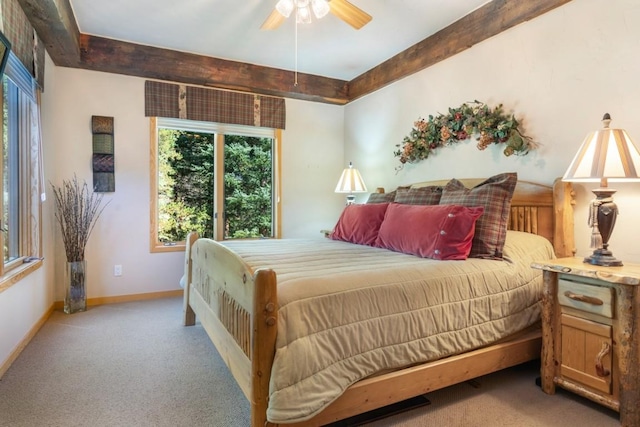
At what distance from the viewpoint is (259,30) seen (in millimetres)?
3236

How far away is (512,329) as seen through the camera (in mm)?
2053

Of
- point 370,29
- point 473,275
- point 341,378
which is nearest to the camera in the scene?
point 341,378

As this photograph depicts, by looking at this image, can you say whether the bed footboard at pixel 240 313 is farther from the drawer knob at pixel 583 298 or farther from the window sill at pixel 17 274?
the drawer knob at pixel 583 298

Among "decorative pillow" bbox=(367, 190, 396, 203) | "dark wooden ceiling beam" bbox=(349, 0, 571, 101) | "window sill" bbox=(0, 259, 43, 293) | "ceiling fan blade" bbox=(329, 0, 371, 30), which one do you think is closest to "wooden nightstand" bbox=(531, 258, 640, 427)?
"decorative pillow" bbox=(367, 190, 396, 203)

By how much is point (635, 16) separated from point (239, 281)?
8.81ft

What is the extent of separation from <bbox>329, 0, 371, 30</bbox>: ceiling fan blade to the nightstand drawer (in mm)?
2058

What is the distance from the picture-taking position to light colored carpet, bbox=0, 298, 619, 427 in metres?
1.75

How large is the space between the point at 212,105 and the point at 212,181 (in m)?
0.87

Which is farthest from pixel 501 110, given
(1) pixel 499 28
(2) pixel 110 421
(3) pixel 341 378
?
(2) pixel 110 421

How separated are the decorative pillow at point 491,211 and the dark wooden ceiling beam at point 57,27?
313 centimetres

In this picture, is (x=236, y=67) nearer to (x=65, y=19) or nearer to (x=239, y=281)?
(x=65, y=19)

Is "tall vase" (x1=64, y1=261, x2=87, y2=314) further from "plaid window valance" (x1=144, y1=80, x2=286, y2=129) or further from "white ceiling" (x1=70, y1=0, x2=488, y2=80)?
"white ceiling" (x1=70, y1=0, x2=488, y2=80)

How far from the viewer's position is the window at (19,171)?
8.00 feet

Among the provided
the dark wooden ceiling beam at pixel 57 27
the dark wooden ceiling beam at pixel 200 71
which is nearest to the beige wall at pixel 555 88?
the dark wooden ceiling beam at pixel 200 71
